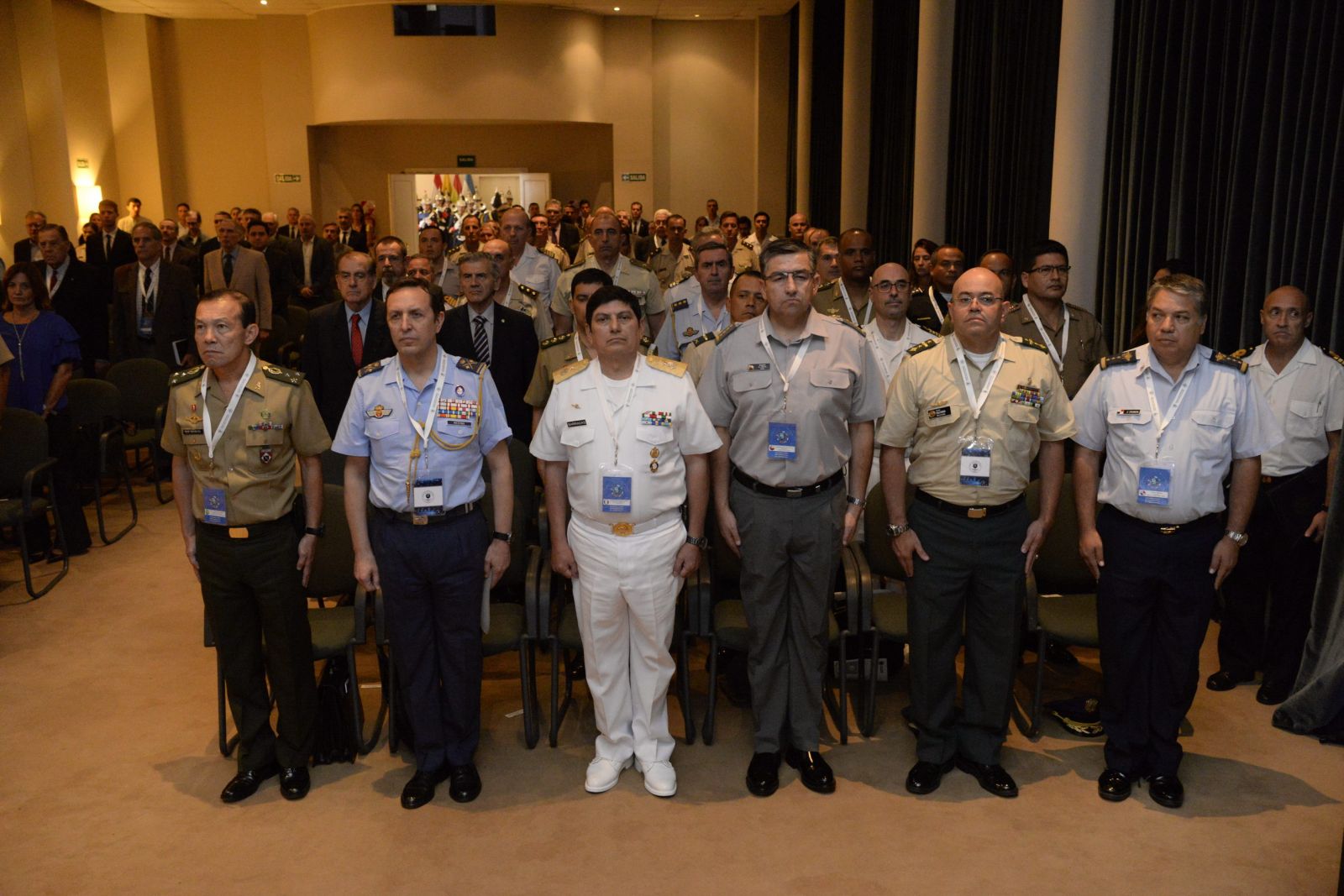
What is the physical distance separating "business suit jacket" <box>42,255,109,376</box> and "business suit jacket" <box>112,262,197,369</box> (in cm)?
27

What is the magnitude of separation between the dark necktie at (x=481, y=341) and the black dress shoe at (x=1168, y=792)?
11.0ft

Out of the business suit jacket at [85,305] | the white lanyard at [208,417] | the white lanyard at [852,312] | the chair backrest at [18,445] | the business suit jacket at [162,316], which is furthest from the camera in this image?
the business suit jacket at [85,305]

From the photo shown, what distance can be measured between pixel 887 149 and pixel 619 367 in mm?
9061

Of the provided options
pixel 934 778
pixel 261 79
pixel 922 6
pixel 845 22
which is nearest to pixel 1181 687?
pixel 934 778

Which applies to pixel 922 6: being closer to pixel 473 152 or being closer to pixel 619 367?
pixel 619 367

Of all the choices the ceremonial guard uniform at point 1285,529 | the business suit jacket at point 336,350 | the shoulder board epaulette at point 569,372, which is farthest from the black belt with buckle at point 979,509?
the business suit jacket at point 336,350

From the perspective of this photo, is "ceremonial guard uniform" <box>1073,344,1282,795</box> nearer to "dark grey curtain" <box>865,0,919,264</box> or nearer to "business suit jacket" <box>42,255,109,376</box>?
"business suit jacket" <box>42,255,109,376</box>

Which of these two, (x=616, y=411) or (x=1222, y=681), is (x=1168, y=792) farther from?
(x=616, y=411)

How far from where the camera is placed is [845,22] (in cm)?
1254

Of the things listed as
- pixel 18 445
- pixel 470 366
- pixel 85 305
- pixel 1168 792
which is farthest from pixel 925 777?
pixel 85 305

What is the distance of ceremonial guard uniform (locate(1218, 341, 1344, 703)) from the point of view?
4254 mm

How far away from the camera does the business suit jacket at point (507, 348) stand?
5273 mm

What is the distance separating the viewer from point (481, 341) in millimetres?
5305

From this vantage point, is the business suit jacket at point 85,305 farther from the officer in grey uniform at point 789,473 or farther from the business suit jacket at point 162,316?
the officer in grey uniform at point 789,473
